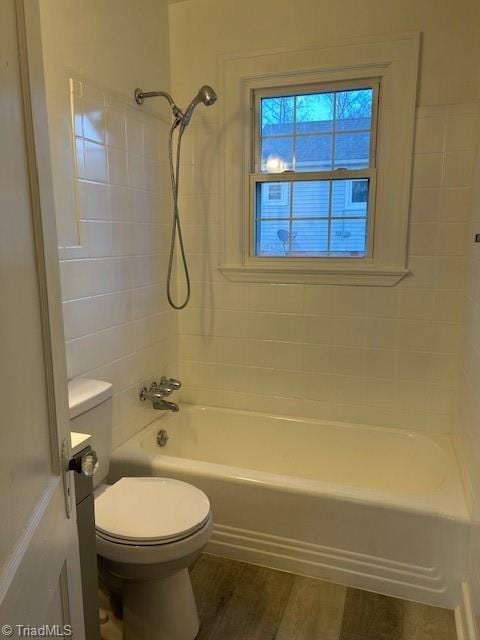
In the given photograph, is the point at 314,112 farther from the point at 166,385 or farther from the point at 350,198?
the point at 166,385

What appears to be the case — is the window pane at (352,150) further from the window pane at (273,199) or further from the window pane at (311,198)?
the window pane at (273,199)

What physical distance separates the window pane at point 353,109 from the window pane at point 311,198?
0.96ft

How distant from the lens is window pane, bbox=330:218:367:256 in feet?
7.62

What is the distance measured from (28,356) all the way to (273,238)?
1945 millimetres

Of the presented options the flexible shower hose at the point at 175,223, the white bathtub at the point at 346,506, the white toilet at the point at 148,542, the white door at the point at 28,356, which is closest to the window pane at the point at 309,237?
the flexible shower hose at the point at 175,223

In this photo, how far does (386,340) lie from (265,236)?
0.84 m

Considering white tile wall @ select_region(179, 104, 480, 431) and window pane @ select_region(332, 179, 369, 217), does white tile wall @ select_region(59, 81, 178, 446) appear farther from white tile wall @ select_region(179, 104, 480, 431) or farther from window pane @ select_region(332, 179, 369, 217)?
window pane @ select_region(332, 179, 369, 217)

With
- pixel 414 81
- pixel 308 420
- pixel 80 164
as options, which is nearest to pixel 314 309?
pixel 308 420

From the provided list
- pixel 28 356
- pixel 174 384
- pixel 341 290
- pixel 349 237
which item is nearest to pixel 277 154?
pixel 349 237

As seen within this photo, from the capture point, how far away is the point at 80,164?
1770 mm

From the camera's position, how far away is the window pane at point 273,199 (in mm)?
2406

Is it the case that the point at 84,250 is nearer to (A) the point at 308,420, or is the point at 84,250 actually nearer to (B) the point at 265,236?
(B) the point at 265,236

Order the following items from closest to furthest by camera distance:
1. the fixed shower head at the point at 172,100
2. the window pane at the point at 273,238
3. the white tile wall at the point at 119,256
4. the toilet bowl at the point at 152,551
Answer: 1. the toilet bowl at the point at 152,551
2. the white tile wall at the point at 119,256
3. the fixed shower head at the point at 172,100
4. the window pane at the point at 273,238

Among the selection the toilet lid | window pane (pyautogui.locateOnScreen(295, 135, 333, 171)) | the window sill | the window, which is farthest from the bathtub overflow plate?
window pane (pyautogui.locateOnScreen(295, 135, 333, 171))
